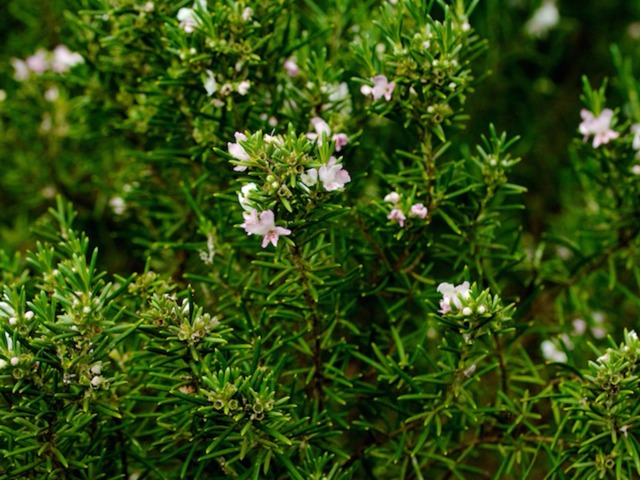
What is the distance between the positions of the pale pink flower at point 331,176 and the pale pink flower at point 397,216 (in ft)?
0.71

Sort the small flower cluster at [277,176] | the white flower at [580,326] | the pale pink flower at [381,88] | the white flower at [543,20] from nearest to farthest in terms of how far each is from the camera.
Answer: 1. the small flower cluster at [277,176]
2. the pale pink flower at [381,88]
3. the white flower at [580,326]
4. the white flower at [543,20]

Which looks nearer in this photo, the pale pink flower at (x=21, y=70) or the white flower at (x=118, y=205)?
the white flower at (x=118, y=205)

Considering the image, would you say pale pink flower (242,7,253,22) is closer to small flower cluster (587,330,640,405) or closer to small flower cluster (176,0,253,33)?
small flower cluster (176,0,253,33)

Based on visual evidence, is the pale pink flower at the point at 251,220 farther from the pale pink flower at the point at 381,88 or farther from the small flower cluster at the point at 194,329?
the pale pink flower at the point at 381,88

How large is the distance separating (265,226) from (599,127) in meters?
0.88

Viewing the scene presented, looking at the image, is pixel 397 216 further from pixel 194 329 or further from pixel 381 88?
pixel 194 329

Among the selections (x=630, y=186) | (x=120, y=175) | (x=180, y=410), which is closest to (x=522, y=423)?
→ (x=630, y=186)

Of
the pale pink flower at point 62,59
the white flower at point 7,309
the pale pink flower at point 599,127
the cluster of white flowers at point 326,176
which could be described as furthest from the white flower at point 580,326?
the pale pink flower at point 62,59

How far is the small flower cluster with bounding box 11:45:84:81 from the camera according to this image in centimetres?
218

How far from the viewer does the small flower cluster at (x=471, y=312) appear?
121cm

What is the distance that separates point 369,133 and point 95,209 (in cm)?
83

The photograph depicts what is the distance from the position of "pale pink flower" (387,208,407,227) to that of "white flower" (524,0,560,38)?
1.34 m

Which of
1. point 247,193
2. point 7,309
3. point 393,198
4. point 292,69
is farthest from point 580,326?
point 7,309

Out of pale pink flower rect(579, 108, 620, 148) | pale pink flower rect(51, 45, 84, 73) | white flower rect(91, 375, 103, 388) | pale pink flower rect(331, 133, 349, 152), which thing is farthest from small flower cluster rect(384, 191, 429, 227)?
pale pink flower rect(51, 45, 84, 73)
